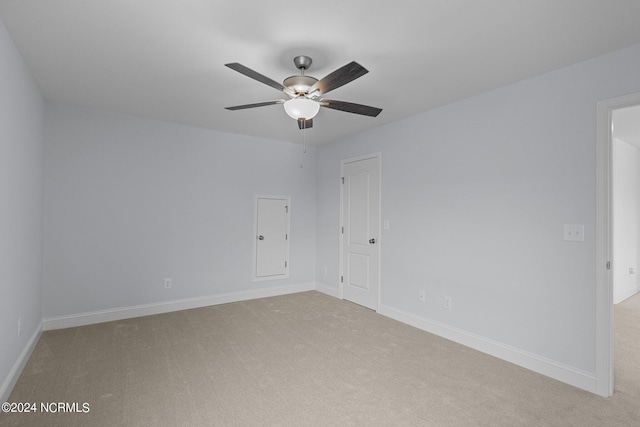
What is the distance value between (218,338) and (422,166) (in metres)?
2.94

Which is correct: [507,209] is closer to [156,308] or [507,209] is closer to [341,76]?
[341,76]

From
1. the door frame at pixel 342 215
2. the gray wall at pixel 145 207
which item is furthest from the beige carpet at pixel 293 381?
the door frame at pixel 342 215

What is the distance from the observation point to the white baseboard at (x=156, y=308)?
3.56 metres

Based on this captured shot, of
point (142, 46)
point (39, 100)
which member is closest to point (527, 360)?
point (142, 46)

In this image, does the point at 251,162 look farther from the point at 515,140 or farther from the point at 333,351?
the point at 515,140

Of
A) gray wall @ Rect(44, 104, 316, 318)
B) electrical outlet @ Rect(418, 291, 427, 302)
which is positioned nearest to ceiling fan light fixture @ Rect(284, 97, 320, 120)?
electrical outlet @ Rect(418, 291, 427, 302)

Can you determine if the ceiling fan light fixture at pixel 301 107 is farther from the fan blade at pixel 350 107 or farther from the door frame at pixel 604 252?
the door frame at pixel 604 252

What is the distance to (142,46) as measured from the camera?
232 cm

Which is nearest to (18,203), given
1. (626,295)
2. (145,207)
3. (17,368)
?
(17,368)

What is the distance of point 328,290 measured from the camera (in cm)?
518

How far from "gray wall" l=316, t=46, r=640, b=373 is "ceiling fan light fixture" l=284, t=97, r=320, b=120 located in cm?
178

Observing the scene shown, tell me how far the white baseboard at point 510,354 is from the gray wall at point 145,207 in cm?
238

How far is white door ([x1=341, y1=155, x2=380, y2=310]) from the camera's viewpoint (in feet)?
14.3

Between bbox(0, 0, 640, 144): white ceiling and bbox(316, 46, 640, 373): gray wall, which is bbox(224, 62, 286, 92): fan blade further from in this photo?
bbox(316, 46, 640, 373): gray wall
